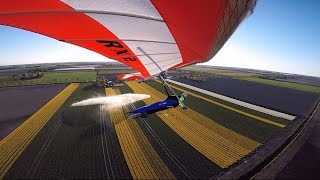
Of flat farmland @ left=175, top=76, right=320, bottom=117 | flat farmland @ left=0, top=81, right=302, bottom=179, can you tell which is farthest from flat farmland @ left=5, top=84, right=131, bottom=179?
flat farmland @ left=175, top=76, right=320, bottom=117

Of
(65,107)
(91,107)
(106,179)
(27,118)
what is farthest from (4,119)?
(106,179)

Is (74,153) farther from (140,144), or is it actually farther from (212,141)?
(212,141)

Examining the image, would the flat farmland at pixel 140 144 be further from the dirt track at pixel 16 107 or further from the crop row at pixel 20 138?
the dirt track at pixel 16 107

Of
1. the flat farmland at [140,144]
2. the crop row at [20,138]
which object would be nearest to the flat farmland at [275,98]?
the flat farmland at [140,144]

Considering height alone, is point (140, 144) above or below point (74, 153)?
below

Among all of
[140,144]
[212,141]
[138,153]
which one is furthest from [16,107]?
[212,141]

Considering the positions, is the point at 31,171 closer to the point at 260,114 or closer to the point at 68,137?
the point at 68,137
